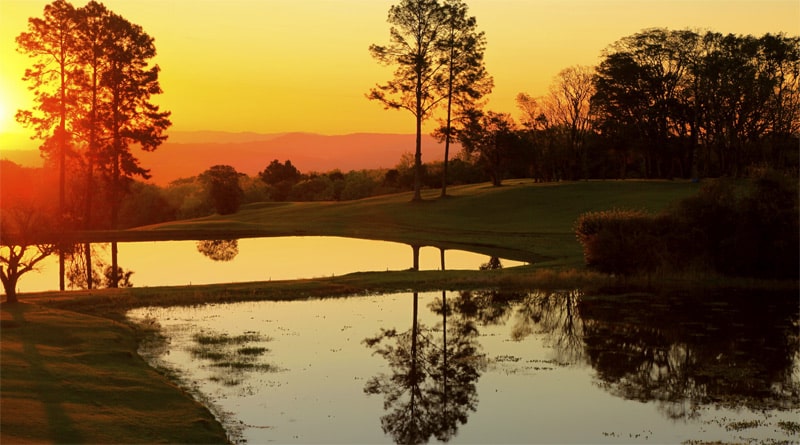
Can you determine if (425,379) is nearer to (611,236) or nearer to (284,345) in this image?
(284,345)

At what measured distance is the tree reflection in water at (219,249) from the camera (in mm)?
54875

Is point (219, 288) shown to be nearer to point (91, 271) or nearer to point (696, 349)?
point (91, 271)

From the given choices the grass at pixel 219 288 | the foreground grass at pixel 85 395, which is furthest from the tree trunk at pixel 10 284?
the foreground grass at pixel 85 395

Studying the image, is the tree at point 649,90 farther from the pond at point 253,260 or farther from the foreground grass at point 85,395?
the foreground grass at point 85,395

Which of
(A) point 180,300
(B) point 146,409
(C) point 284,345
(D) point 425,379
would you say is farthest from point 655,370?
(A) point 180,300

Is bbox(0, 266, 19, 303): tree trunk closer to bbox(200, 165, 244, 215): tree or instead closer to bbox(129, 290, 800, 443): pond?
bbox(129, 290, 800, 443): pond

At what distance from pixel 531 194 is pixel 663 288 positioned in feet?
153

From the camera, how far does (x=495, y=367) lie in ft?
80.9

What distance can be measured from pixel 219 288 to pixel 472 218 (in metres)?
39.9

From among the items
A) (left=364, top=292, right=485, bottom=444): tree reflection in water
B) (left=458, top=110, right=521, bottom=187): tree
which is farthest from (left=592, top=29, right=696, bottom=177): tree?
(left=364, top=292, right=485, bottom=444): tree reflection in water

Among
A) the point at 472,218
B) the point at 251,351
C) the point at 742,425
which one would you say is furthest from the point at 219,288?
the point at 472,218

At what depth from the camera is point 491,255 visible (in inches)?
2111

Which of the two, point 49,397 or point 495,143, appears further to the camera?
point 495,143

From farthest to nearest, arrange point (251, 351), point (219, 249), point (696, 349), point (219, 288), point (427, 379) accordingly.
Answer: point (219, 249) < point (219, 288) < point (696, 349) < point (251, 351) < point (427, 379)
